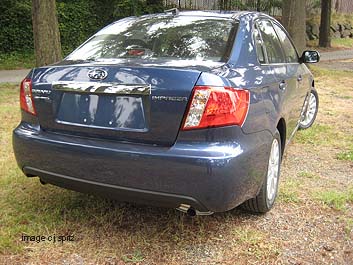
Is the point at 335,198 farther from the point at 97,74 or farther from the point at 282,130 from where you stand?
the point at 97,74

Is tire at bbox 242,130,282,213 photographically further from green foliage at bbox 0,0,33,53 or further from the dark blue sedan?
green foliage at bbox 0,0,33,53

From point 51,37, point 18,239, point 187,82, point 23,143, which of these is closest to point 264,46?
point 187,82

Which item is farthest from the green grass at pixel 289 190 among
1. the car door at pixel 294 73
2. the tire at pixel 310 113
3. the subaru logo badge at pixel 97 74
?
the tire at pixel 310 113

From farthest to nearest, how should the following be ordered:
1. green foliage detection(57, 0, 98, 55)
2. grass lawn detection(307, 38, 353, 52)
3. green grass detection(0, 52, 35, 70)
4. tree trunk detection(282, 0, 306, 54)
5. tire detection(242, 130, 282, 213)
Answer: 1. grass lawn detection(307, 38, 353, 52)
2. green foliage detection(57, 0, 98, 55)
3. green grass detection(0, 52, 35, 70)
4. tree trunk detection(282, 0, 306, 54)
5. tire detection(242, 130, 282, 213)

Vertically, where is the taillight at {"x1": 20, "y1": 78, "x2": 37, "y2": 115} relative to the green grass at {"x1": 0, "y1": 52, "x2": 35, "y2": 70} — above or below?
above

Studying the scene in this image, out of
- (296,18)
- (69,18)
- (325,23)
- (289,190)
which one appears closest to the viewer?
(289,190)

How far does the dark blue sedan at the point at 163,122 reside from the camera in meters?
2.55

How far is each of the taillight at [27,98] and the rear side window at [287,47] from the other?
253 centimetres

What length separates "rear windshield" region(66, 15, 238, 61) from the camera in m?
3.11

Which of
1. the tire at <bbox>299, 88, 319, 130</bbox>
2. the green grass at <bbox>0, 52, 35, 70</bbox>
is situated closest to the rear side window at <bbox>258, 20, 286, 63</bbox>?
the tire at <bbox>299, 88, 319, 130</bbox>

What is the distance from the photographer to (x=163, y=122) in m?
2.58

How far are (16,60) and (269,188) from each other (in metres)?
13.8

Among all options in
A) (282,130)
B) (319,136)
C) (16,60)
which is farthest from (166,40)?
(16,60)

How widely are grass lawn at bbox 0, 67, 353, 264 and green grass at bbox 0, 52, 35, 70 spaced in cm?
1121
